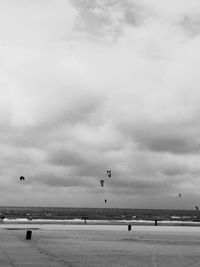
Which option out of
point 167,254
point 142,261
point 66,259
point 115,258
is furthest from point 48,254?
point 167,254

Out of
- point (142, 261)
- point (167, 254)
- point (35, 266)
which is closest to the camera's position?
point (35, 266)

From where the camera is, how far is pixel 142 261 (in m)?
23.3

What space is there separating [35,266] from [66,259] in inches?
149

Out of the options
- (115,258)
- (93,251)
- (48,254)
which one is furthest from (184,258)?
(48,254)

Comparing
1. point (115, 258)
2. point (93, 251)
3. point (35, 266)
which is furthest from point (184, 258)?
point (35, 266)

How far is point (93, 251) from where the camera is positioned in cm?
2808

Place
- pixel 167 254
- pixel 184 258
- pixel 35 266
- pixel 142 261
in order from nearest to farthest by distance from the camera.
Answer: pixel 35 266 < pixel 142 261 < pixel 184 258 < pixel 167 254

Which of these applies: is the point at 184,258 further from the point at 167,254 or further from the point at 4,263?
the point at 4,263

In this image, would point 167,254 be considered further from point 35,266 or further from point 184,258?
point 35,266

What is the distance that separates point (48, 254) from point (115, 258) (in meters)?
3.86

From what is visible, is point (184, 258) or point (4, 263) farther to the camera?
point (184, 258)

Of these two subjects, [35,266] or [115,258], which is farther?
[115,258]

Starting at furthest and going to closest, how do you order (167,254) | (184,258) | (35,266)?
(167,254) → (184,258) → (35,266)

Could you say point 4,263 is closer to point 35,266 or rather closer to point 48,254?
point 35,266
